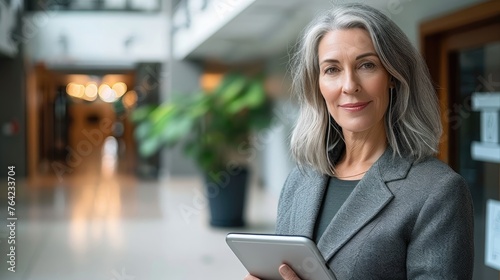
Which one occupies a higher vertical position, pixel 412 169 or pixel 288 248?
pixel 412 169

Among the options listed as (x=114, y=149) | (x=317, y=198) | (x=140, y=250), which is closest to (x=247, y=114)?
(x=140, y=250)

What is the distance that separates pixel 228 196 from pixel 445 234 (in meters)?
7.82

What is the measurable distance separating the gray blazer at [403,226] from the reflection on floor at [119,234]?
2.09m

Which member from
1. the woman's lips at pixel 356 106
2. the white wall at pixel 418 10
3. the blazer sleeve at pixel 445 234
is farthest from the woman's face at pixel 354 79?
the white wall at pixel 418 10

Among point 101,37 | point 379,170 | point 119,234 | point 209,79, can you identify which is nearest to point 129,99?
point 101,37

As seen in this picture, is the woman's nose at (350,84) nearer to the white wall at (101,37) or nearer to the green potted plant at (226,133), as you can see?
the green potted plant at (226,133)

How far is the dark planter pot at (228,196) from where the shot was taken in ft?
30.0

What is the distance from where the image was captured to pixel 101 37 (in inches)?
631

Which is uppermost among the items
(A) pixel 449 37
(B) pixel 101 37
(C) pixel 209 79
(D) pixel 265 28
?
(B) pixel 101 37

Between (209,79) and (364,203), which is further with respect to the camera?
(209,79)

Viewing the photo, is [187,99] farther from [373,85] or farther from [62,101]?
[373,85]

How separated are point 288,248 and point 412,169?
0.30 meters

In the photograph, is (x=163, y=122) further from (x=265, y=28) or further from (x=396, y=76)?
(x=396, y=76)

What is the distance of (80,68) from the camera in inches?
710
